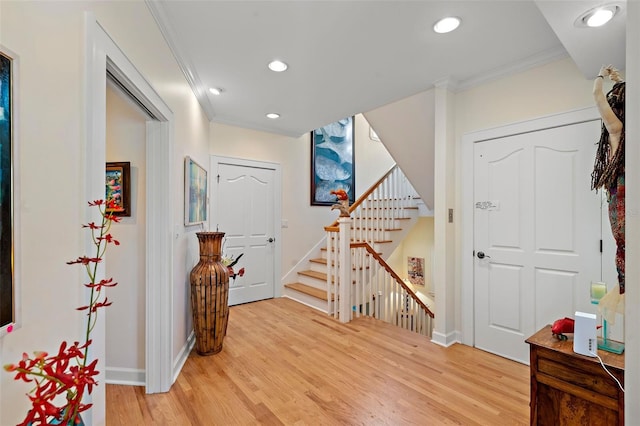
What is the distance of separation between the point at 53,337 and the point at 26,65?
2.66 feet

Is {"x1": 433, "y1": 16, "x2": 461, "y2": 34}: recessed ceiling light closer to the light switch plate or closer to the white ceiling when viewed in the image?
the white ceiling

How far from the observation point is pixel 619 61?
1.97 metres

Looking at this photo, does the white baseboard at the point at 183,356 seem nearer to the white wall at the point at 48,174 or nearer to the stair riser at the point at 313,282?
the white wall at the point at 48,174

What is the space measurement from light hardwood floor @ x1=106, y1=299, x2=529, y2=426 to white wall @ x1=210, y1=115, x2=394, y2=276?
1901mm

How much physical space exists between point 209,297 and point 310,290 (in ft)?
6.26

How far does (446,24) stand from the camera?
6.59 ft

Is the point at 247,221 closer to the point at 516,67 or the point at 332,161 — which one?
the point at 332,161

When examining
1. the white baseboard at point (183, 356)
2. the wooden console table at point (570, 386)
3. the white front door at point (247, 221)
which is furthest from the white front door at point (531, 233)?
the white front door at point (247, 221)

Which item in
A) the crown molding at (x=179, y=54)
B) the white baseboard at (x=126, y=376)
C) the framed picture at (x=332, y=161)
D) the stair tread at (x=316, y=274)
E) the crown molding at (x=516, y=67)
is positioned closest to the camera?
the crown molding at (x=179, y=54)

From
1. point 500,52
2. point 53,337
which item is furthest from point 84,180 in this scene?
point 500,52

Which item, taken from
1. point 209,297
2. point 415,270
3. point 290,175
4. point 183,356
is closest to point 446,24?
point 209,297

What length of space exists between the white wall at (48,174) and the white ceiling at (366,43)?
3.18 ft

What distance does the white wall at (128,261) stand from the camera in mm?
2170

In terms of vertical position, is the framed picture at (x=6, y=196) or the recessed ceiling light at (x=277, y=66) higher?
the recessed ceiling light at (x=277, y=66)
